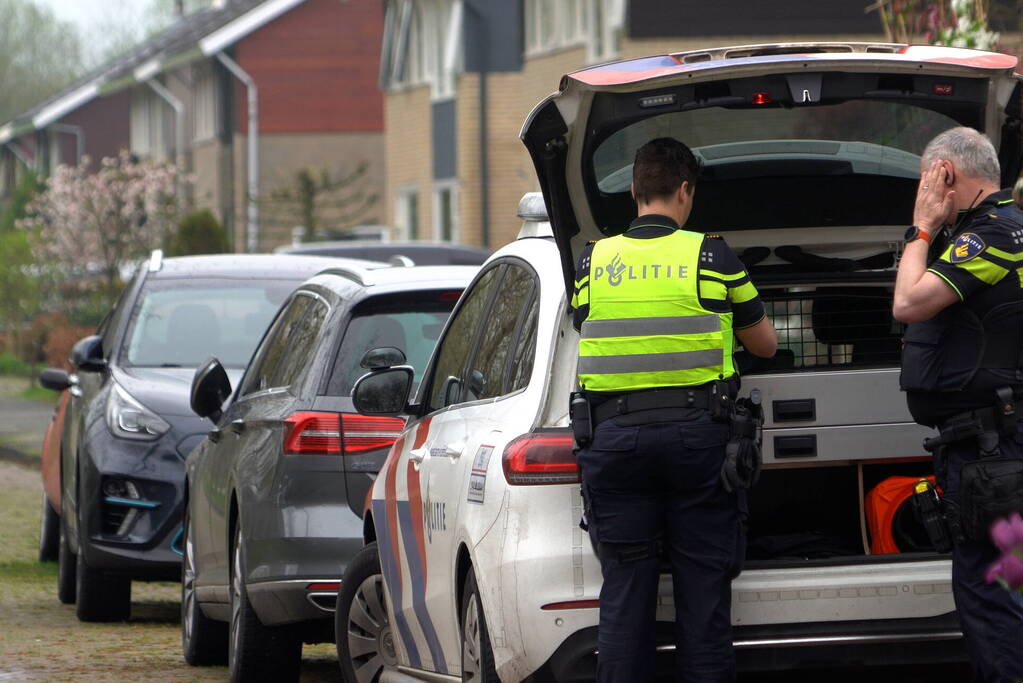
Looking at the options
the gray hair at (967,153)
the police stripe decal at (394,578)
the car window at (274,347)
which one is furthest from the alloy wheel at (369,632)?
the gray hair at (967,153)

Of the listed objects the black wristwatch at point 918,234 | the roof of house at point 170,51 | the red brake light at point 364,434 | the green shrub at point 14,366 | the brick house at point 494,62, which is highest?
the roof of house at point 170,51

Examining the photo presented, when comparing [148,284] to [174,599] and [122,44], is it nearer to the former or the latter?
[174,599]

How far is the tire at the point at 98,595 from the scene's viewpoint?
9961mm

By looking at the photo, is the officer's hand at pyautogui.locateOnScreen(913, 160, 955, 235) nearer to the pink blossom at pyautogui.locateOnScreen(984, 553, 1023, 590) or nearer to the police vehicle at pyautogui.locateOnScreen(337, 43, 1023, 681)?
the police vehicle at pyautogui.locateOnScreen(337, 43, 1023, 681)

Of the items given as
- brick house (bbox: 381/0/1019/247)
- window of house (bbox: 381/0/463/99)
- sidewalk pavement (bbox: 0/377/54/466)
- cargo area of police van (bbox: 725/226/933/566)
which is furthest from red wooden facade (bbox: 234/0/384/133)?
cargo area of police van (bbox: 725/226/933/566)

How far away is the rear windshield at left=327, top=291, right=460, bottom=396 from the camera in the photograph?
7.31m

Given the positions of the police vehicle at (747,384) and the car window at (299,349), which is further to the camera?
the car window at (299,349)

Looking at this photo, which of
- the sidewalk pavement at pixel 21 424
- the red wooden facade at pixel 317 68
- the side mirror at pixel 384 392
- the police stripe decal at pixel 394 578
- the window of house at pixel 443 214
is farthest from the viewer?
the red wooden facade at pixel 317 68

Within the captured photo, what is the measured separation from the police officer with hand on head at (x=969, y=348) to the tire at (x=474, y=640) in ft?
4.08

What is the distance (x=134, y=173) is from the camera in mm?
41281

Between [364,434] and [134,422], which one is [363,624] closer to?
[364,434]

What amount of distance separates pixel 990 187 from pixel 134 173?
3726 centimetres

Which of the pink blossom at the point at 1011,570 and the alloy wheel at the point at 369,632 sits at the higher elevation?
the pink blossom at the point at 1011,570

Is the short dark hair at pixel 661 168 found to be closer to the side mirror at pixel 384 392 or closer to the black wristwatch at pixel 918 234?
the black wristwatch at pixel 918 234
